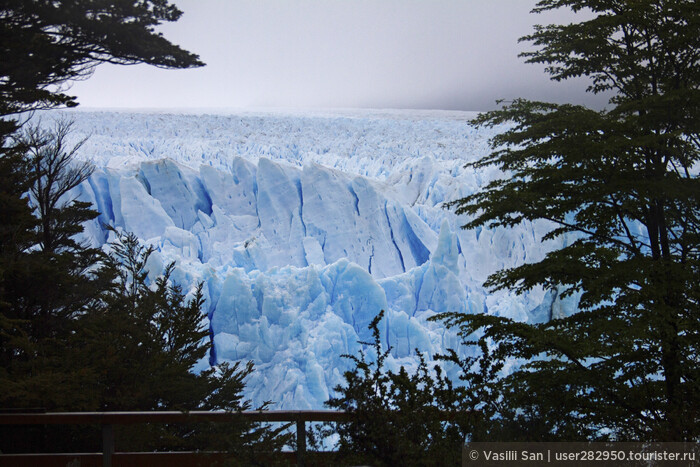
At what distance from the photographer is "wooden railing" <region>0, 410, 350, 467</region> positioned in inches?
134

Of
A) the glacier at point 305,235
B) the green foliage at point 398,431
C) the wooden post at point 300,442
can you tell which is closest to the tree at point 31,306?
the wooden post at point 300,442

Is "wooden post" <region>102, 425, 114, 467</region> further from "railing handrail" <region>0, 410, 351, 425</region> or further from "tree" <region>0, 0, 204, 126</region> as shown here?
"tree" <region>0, 0, 204, 126</region>

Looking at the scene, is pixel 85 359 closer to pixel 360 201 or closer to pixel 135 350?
pixel 135 350

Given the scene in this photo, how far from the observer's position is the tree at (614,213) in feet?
21.3

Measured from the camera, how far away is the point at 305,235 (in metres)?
19.5

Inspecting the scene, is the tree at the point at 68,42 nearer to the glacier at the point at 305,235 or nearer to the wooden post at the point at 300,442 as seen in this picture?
the wooden post at the point at 300,442

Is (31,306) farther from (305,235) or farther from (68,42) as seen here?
(305,235)

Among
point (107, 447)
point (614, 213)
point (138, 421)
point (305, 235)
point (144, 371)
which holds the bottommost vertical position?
point (144, 371)

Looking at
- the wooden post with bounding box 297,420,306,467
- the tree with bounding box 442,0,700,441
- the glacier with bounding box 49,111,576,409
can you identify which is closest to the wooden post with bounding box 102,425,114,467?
the wooden post with bounding box 297,420,306,467

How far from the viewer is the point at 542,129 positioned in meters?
7.64

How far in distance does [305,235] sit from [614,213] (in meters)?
12.6

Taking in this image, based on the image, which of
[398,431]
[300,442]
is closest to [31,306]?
[300,442]

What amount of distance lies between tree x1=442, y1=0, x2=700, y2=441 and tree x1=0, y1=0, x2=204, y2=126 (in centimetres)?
467

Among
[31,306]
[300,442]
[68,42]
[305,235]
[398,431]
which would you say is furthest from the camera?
[305,235]
